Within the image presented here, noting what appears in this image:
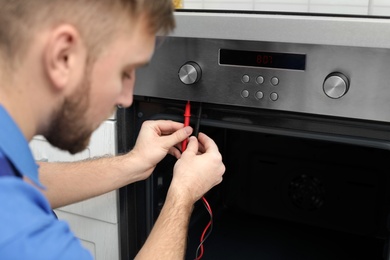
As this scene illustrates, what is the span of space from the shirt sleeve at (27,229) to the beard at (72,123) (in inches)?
4.6

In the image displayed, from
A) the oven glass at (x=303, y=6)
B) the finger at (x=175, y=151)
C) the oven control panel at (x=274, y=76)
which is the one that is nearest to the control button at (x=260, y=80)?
the oven control panel at (x=274, y=76)

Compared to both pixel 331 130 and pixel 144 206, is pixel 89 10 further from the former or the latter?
pixel 144 206

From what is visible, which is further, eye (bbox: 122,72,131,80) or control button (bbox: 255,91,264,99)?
control button (bbox: 255,91,264,99)

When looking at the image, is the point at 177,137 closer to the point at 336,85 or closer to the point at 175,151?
the point at 175,151

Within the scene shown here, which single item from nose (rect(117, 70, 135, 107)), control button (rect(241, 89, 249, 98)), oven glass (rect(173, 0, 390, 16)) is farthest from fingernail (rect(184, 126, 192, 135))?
oven glass (rect(173, 0, 390, 16))

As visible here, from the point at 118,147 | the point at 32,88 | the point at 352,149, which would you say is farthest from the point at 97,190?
the point at 352,149

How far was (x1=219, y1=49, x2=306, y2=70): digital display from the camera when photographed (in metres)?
0.86

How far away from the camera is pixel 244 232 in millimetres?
1363

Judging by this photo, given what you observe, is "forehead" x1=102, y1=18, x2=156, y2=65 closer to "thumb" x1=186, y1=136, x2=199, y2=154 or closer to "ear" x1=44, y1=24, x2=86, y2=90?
"ear" x1=44, y1=24, x2=86, y2=90

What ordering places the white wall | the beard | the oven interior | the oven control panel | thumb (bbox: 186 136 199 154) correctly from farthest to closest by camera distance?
1. the oven interior
2. the white wall
3. thumb (bbox: 186 136 199 154)
4. the oven control panel
5. the beard

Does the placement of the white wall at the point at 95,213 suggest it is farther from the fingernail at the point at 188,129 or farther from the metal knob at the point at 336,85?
the metal knob at the point at 336,85

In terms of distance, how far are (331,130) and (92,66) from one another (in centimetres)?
48

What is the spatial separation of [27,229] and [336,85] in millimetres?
558

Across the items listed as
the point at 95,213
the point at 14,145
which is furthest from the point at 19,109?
the point at 95,213
